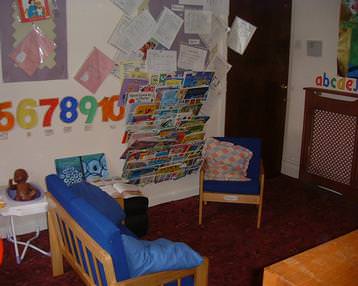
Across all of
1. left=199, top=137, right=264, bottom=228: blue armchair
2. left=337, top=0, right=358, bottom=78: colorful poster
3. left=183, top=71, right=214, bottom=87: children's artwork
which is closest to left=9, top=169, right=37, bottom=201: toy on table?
left=199, top=137, right=264, bottom=228: blue armchair

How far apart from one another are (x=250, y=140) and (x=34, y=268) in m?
2.12

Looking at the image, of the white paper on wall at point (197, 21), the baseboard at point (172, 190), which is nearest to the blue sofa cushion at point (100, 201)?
the baseboard at point (172, 190)

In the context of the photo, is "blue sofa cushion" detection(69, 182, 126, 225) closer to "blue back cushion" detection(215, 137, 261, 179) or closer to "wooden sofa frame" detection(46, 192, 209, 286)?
"wooden sofa frame" detection(46, 192, 209, 286)

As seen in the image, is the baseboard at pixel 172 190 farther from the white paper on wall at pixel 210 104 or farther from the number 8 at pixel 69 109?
the number 8 at pixel 69 109

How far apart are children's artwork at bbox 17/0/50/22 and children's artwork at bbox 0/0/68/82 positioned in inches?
0.6

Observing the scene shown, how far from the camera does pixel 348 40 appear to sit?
4270mm

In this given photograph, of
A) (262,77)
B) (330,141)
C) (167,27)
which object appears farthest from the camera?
(262,77)

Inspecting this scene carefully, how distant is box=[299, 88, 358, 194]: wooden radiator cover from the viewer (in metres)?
4.36

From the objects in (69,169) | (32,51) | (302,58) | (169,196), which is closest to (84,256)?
(69,169)

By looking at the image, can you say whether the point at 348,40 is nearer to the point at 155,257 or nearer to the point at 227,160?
the point at 227,160

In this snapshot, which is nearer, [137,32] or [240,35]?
[137,32]

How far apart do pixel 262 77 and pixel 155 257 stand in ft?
9.60

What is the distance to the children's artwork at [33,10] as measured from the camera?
3.23 meters

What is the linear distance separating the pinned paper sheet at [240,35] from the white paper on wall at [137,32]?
911mm
